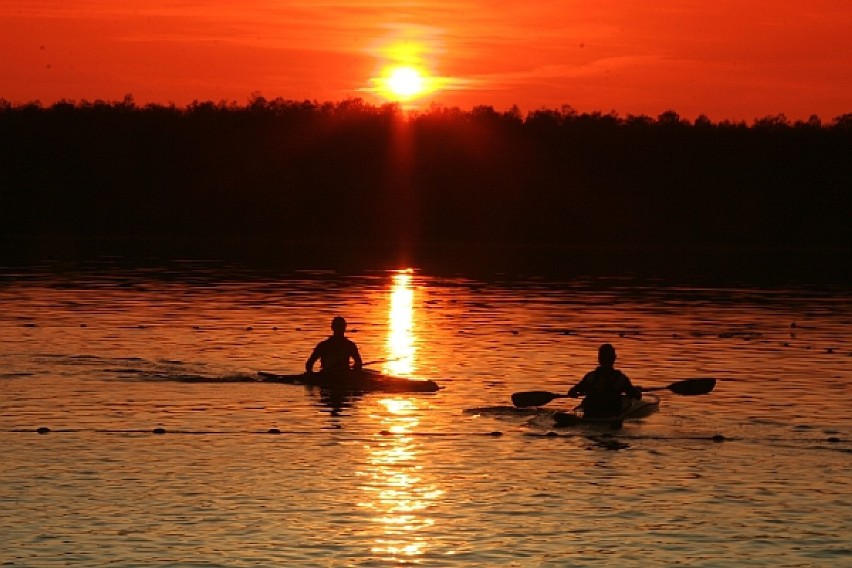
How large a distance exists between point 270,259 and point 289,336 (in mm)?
43996

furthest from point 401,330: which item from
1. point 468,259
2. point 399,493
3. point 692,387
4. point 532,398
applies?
point 468,259

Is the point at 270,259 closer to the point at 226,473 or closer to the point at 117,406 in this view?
the point at 117,406

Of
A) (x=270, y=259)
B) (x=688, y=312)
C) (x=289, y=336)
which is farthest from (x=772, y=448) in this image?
(x=270, y=259)

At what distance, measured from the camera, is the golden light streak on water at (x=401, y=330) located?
125ft

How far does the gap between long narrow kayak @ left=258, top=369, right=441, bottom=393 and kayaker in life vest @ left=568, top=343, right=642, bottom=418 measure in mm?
5285

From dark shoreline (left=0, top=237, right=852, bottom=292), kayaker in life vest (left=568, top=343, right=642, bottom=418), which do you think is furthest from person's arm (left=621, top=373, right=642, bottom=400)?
dark shoreline (left=0, top=237, right=852, bottom=292)

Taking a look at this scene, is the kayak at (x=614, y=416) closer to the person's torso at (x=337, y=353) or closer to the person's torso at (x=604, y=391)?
the person's torso at (x=604, y=391)

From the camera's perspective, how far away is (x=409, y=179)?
5202 inches

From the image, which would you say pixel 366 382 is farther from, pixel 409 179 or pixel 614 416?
pixel 409 179

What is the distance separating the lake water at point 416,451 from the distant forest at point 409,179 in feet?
203

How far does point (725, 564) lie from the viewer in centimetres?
1800

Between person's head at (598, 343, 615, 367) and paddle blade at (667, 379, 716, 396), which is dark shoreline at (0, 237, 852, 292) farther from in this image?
person's head at (598, 343, 615, 367)

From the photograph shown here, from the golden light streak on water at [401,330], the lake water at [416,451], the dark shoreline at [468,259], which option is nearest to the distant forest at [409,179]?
the dark shoreline at [468,259]

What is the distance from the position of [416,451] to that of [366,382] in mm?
7329
